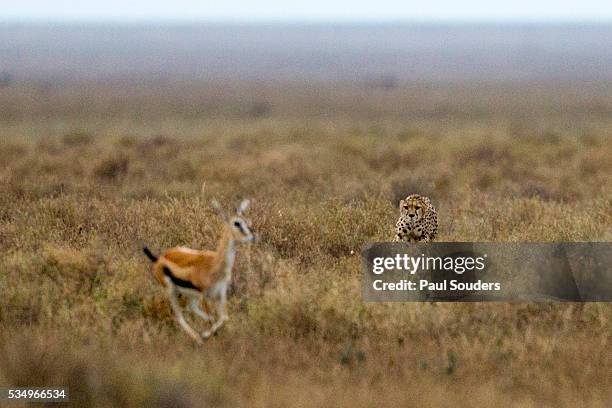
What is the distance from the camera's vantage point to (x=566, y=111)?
189 ft

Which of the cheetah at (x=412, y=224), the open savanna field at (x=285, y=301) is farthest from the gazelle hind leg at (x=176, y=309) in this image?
the cheetah at (x=412, y=224)

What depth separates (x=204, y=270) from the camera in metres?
6.89

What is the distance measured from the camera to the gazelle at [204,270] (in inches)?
270

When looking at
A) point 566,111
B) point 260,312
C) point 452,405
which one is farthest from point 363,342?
point 566,111

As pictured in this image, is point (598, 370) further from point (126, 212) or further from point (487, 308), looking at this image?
point (126, 212)

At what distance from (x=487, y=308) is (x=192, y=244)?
3038 millimetres

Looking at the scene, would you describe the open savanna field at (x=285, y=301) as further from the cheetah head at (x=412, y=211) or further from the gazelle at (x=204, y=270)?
the cheetah head at (x=412, y=211)

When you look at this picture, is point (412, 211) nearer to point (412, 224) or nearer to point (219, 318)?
point (412, 224)

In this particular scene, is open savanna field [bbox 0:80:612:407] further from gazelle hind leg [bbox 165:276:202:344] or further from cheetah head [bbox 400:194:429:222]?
cheetah head [bbox 400:194:429:222]

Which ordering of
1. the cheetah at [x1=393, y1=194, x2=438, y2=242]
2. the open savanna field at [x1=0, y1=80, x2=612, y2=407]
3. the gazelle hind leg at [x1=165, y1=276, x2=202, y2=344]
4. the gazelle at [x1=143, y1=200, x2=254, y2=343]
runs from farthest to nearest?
1. the cheetah at [x1=393, y1=194, x2=438, y2=242]
2. the gazelle hind leg at [x1=165, y1=276, x2=202, y2=344]
3. the gazelle at [x1=143, y1=200, x2=254, y2=343]
4. the open savanna field at [x1=0, y1=80, x2=612, y2=407]

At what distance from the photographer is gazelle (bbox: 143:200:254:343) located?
6.86m

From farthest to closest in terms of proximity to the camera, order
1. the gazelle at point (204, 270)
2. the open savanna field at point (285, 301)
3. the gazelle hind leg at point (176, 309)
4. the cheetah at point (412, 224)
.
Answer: the cheetah at point (412, 224)
the gazelle hind leg at point (176, 309)
the gazelle at point (204, 270)
the open savanna field at point (285, 301)

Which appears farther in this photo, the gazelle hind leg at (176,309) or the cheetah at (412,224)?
the cheetah at (412,224)

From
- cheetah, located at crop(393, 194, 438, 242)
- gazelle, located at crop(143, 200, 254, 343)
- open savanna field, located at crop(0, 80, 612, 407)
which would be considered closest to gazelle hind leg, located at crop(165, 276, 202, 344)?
gazelle, located at crop(143, 200, 254, 343)
